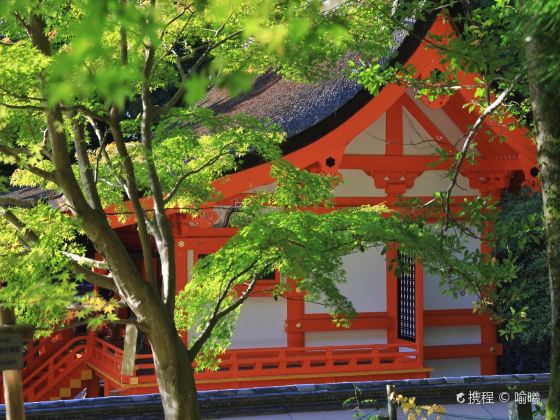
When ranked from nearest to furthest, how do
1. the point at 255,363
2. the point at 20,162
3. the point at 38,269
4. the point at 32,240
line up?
the point at 20,162 → the point at 38,269 → the point at 32,240 → the point at 255,363

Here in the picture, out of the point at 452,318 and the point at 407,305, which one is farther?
the point at 452,318

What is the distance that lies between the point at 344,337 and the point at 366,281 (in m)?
0.87

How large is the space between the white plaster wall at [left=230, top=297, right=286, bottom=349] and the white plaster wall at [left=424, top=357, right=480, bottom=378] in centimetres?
244

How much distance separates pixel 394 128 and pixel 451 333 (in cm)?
332

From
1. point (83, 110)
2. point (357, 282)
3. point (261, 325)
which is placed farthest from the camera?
point (357, 282)

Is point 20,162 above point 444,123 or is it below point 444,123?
below

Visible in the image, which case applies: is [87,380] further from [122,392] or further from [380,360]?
[380,360]

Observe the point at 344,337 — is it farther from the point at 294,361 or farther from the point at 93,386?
the point at 93,386

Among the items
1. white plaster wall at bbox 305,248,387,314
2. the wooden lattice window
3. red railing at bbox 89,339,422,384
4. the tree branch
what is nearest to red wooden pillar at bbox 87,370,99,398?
red railing at bbox 89,339,422,384

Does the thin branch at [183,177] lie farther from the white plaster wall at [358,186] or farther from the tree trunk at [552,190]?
the white plaster wall at [358,186]

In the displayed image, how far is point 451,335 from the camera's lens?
13359 millimetres

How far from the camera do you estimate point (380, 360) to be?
501 inches

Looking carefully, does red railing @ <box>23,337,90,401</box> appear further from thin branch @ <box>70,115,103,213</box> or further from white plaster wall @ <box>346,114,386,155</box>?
thin branch @ <box>70,115,103,213</box>

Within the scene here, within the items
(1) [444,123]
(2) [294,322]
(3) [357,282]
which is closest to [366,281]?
(3) [357,282]
